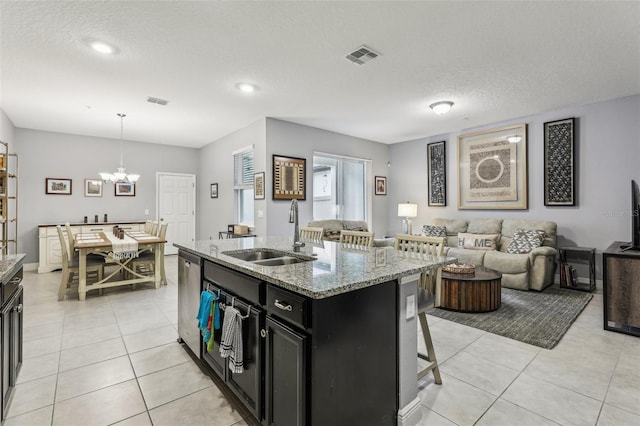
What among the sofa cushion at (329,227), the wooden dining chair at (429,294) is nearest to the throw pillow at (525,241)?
the sofa cushion at (329,227)

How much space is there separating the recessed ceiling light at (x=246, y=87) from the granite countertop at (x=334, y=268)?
7.35 ft

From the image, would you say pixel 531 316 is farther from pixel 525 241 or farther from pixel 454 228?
pixel 454 228

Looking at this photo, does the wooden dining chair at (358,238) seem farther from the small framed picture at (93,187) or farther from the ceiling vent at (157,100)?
the small framed picture at (93,187)

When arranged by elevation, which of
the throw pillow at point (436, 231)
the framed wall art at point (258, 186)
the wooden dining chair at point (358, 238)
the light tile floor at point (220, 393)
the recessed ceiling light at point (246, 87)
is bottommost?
the light tile floor at point (220, 393)

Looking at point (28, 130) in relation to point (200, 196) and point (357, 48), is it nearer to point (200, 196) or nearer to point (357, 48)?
point (200, 196)

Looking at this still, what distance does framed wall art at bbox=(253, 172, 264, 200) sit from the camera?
5.12 meters

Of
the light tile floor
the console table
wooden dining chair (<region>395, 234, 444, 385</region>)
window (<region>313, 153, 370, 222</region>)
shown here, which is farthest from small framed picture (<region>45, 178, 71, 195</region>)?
the console table

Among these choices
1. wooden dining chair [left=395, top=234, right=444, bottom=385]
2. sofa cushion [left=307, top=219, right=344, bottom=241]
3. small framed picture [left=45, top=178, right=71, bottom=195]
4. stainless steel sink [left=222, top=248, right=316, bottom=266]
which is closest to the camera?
wooden dining chair [left=395, top=234, right=444, bottom=385]

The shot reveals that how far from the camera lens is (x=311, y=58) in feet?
10.1

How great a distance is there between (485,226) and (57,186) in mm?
8218

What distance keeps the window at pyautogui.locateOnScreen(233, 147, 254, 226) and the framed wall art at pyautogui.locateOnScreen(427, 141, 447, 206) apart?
146 inches

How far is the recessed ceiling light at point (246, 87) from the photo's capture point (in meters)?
3.72

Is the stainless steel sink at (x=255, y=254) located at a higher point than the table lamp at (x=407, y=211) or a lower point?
lower

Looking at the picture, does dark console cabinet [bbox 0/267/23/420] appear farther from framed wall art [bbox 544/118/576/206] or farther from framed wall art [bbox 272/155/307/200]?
framed wall art [bbox 544/118/576/206]
